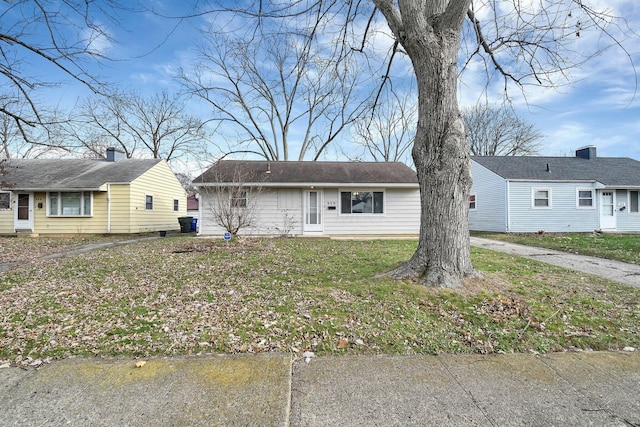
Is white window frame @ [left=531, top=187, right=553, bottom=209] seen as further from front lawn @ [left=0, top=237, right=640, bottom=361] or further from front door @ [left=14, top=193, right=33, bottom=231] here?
front door @ [left=14, top=193, right=33, bottom=231]

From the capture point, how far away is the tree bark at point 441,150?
15.0 feet

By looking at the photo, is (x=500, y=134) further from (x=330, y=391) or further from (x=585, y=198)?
(x=330, y=391)

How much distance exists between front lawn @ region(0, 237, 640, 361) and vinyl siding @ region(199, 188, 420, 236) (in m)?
7.20

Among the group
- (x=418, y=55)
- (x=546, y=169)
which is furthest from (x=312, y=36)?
(x=546, y=169)

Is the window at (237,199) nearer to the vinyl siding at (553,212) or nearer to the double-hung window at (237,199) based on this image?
the double-hung window at (237,199)

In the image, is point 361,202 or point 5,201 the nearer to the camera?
point 361,202

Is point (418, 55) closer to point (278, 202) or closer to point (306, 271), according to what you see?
point (306, 271)

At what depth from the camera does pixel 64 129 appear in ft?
23.0

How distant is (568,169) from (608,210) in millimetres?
2966

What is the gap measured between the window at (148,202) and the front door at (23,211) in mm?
4758

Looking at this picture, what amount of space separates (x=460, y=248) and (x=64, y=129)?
8806 millimetres

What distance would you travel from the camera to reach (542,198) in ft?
54.5

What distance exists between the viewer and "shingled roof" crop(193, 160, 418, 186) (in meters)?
12.9

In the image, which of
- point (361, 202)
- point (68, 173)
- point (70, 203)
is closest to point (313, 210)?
point (361, 202)
